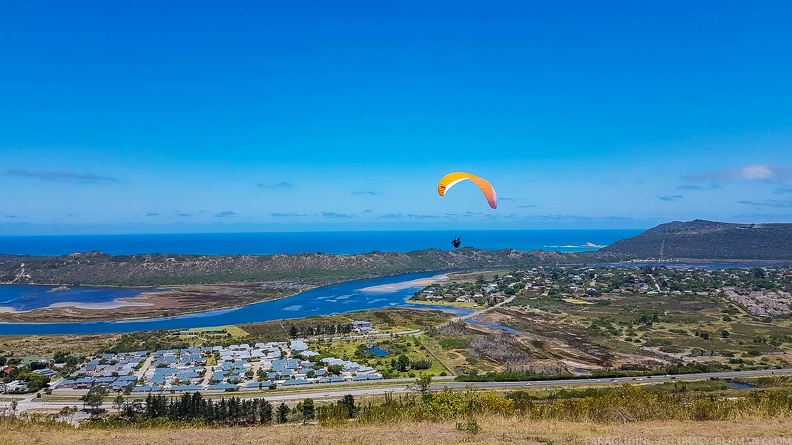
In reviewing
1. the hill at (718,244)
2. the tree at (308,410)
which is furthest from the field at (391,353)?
the hill at (718,244)

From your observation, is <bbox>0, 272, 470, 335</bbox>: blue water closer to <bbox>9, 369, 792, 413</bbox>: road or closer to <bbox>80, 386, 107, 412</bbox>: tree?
<bbox>80, 386, 107, 412</bbox>: tree

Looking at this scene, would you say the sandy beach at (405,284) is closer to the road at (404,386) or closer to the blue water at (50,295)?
the blue water at (50,295)

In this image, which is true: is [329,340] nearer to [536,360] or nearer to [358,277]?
[536,360]

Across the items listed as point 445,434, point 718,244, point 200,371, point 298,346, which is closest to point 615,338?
point 298,346

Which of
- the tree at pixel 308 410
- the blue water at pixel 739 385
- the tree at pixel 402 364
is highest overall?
the tree at pixel 308 410

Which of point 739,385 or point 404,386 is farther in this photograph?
point 739,385

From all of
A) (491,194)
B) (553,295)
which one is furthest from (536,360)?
(553,295)

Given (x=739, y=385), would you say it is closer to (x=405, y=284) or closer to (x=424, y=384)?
(x=424, y=384)
